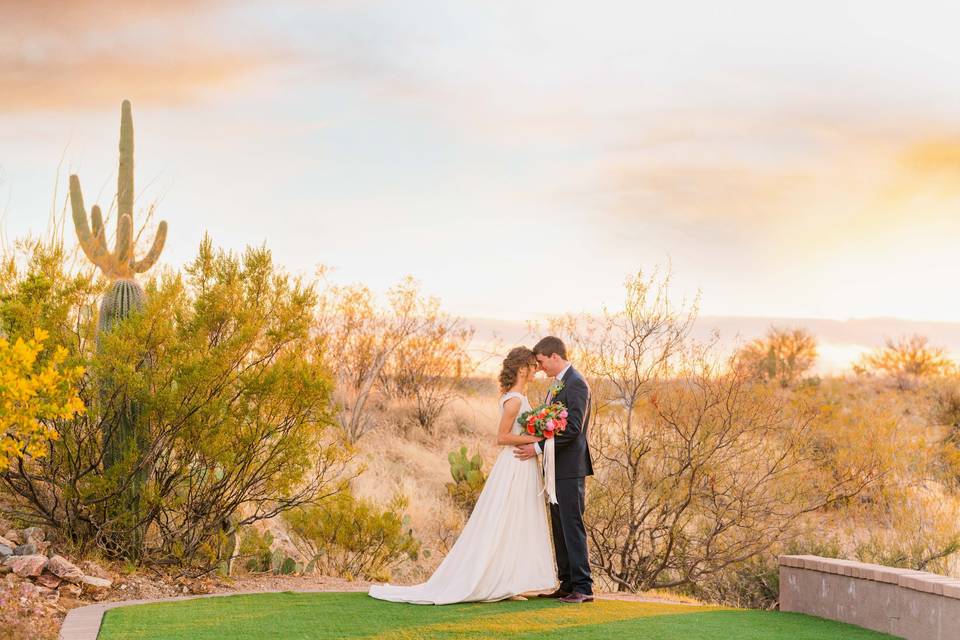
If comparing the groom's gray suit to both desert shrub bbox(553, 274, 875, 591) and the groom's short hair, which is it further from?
desert shrub bbox(553, 274, 875, 591)

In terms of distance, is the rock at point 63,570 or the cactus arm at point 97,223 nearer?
the rock at point 63,570

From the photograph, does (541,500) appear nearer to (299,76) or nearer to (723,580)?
(723,580)

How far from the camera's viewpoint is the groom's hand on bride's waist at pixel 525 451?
320 inches

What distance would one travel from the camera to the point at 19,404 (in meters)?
6.59

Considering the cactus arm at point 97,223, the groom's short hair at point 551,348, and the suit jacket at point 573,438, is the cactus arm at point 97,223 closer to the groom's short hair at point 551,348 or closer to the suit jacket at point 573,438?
the groom's short hair at point 551,348

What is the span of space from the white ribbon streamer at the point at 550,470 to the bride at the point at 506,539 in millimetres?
158

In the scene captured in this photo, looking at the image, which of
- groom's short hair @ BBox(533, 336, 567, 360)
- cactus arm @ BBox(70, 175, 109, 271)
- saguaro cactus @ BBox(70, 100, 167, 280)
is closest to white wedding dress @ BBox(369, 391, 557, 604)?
groom's short hair @ BBox(533, 336, 567, 360)

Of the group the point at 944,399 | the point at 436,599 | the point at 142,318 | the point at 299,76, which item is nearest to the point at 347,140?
the point at 299,76

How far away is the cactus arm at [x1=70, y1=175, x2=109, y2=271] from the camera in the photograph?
41.2 ft

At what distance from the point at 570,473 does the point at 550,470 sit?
0.56ft

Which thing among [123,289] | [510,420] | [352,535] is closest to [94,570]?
[123,289]

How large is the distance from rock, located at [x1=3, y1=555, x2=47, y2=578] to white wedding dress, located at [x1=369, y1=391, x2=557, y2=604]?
2908 millimetres

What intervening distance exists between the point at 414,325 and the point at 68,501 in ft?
50.4

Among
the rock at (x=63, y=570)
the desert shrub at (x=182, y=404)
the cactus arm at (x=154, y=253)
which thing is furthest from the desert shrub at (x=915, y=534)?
the cactus arm at (x=154, y=253)
